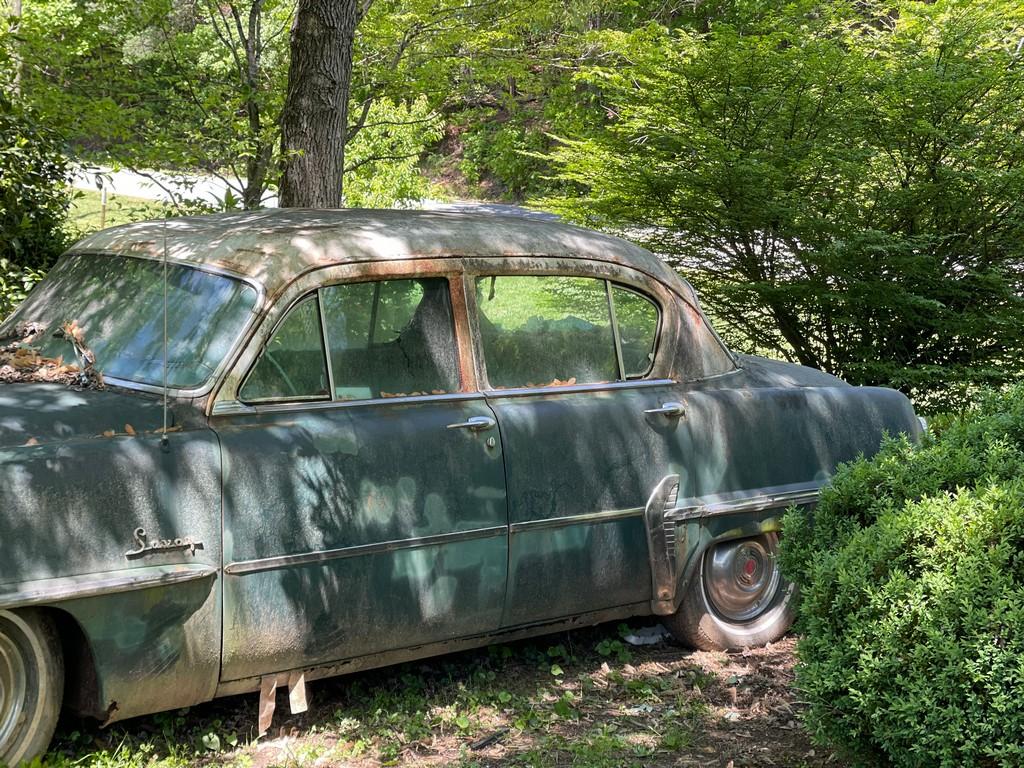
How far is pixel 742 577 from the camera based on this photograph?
5.28 meters

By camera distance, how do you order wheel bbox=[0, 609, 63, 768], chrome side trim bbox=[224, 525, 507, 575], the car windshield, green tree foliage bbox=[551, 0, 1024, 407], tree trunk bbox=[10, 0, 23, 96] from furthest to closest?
green tree foliage bbox=[551, 0, 1024, 407] < tree trunk bbox=[10, 0, 23, 96] < the car windshield < chrome side trim bbox=[224, 525, 507, 575] < wheel bbox=[0, 609, 63, 768]

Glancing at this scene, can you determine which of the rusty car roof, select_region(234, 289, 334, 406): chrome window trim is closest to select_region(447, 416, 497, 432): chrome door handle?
select_region(234, 289, 334, 406): chrome window trim

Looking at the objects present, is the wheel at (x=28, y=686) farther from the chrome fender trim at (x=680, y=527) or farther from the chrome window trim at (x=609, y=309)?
the chrome fender trim at (x=680, y=527)

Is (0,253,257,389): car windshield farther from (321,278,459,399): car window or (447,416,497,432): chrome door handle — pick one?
(447,416,497,432): chrome door handle

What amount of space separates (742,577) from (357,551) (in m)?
2.12

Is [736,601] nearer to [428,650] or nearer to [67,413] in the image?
[428,650]

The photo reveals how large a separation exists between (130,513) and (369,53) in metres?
7.92

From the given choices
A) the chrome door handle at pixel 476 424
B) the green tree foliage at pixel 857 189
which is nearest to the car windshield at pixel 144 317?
the chrome door handle at pixel 476 424

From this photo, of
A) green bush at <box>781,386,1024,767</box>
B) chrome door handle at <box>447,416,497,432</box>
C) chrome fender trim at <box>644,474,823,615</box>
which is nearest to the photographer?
green bush at <box>781,386,1024,767</box>

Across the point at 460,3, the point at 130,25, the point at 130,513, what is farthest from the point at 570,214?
the point at 130,513

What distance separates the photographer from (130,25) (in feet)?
30.1

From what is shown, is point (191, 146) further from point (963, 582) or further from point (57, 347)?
point (963, 582)

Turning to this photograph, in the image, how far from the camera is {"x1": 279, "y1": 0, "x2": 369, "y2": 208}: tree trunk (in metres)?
7.16

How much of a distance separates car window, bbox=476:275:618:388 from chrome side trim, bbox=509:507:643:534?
0.57 meters
